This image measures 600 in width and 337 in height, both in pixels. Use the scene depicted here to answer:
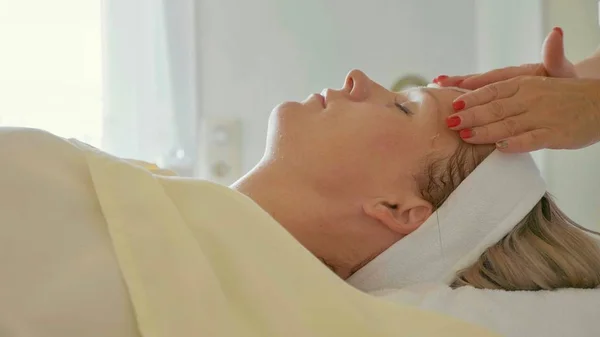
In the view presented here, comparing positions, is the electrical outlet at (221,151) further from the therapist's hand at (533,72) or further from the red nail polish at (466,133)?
the red nail polish at (466,133)

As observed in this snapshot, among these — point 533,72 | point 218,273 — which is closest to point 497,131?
point 533,72

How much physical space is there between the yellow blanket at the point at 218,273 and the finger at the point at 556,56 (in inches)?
25.6

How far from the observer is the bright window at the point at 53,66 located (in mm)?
1911

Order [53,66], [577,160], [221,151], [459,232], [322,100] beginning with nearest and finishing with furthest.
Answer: [459,232], [322,100], [577,160], [53,66], [221,151]

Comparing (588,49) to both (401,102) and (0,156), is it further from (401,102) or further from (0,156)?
(0,156)

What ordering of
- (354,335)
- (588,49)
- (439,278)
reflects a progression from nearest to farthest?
(354,335) → (439,278) → (588,49)

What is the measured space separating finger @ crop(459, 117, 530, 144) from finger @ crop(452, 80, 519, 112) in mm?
42

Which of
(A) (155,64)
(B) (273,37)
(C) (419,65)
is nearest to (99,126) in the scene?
(A) (155,64)

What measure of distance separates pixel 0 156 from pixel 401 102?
695mm

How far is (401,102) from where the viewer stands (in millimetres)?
1178

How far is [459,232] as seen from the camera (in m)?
1.06

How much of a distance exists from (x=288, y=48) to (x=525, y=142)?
1.27m

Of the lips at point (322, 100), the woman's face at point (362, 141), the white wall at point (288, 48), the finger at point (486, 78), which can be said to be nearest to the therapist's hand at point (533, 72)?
the finger at point (486, 78)

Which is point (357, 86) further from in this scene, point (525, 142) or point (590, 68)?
point (590, 68)
